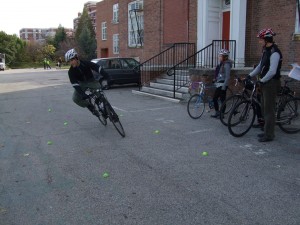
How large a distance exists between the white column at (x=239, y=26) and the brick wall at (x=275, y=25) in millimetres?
254

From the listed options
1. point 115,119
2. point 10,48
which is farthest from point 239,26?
point 10,48

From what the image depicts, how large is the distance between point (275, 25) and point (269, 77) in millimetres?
6099

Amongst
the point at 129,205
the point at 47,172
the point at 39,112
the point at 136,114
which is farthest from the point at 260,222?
the point at 39,112

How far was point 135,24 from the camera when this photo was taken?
76.8 feet

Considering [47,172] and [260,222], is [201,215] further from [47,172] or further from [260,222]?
[47,172]

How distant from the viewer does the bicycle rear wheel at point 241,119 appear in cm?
679

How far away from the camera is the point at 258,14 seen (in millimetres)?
12109

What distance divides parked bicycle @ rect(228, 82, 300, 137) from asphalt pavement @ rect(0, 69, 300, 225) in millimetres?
180

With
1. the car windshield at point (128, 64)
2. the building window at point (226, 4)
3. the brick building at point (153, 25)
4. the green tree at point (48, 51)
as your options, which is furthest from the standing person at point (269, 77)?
the green tree at point (48, 51)

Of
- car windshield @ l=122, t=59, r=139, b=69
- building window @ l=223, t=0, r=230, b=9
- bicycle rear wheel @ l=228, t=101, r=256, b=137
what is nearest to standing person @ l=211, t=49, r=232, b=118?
bicycle rear wheel @ l=228, t=101, r=256, b=137

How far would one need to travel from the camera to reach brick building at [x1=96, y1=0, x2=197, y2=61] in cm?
1606

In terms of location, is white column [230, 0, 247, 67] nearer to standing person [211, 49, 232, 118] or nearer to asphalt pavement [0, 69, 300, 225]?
standing person [211, 49, 232, 118]

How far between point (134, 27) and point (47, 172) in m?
19.6

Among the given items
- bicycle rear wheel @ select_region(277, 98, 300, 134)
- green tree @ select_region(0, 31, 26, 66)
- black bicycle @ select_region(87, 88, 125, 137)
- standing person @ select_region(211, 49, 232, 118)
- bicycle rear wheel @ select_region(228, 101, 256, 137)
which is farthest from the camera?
green tree @ select_region(0, 31, 26, 66)
